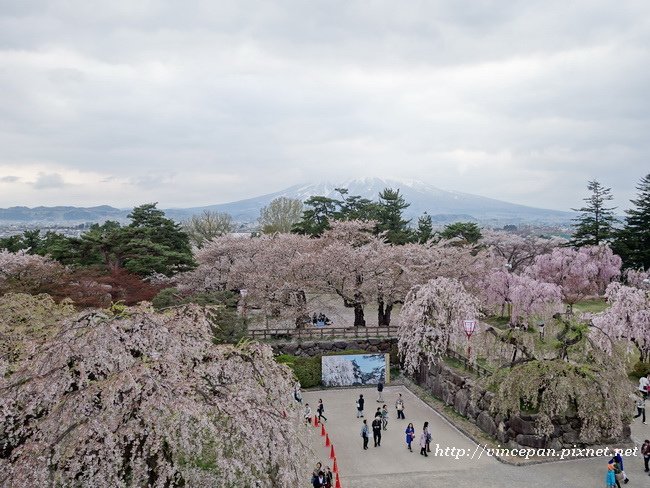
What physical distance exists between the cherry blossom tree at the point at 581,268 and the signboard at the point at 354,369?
18.0 meters

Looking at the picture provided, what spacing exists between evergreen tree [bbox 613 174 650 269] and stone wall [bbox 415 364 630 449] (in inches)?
1118

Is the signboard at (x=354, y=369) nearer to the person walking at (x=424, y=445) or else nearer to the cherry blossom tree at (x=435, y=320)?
the cherry blossom tree at (x=435, y=320)

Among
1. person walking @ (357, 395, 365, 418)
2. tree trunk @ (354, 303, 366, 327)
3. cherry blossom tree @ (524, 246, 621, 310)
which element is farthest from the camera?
cherry blossom tree @ (524, 246, 621, 310)

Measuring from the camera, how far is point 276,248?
28.5m

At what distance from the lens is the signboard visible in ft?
71.2

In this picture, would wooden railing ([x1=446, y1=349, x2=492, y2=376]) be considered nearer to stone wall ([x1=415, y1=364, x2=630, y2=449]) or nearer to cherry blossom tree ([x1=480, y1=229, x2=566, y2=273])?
stone wall ([x1=415, y1=364, x2=630, y2=449])

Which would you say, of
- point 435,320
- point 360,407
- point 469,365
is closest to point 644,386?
point 469,365

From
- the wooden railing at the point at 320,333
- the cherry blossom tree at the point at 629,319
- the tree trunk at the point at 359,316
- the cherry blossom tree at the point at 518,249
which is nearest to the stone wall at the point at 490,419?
the wooden railing at the point at 320,333

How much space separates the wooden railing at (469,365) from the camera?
58.4ft

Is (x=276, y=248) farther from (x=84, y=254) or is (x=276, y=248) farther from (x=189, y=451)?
(x=189, y=451)

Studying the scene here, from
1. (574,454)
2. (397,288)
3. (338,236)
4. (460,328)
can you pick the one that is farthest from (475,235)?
(574,454)

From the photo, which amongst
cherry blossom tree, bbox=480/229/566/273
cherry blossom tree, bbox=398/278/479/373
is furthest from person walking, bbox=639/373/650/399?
cherry blossom tree, bbox=480/229/566/273

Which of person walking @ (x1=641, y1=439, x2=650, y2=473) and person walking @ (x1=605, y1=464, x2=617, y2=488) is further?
person walking @ (x1=641, y1=439, x2=650, y2=473)

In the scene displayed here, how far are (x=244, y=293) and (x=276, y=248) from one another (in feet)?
13.9
